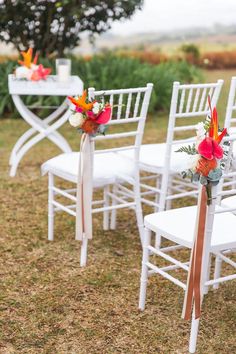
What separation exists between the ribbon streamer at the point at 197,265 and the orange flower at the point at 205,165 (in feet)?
0.28

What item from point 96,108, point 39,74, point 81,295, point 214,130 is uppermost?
point 214,130

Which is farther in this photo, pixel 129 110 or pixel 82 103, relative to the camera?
pixel 129 110

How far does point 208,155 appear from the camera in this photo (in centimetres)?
235

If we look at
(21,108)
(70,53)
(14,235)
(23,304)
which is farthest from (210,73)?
(23,304)

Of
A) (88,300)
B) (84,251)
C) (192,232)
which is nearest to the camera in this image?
(192,232)

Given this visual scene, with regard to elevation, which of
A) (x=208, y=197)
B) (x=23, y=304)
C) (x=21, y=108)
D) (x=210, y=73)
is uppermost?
(x=208, y=197)

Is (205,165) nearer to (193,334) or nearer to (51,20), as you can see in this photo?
(193,334)

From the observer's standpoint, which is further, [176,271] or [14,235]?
[14,235]

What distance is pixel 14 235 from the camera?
3.88 metres

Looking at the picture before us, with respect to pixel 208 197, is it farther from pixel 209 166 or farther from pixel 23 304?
pixel 23 304

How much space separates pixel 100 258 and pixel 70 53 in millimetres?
6450

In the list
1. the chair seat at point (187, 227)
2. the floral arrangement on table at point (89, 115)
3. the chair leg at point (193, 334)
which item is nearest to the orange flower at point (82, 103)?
the floral arrangement on table at point (89, 115)

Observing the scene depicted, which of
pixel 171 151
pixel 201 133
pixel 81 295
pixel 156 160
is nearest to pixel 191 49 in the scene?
pixel 171 151

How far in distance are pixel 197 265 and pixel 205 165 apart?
1.49 feet
